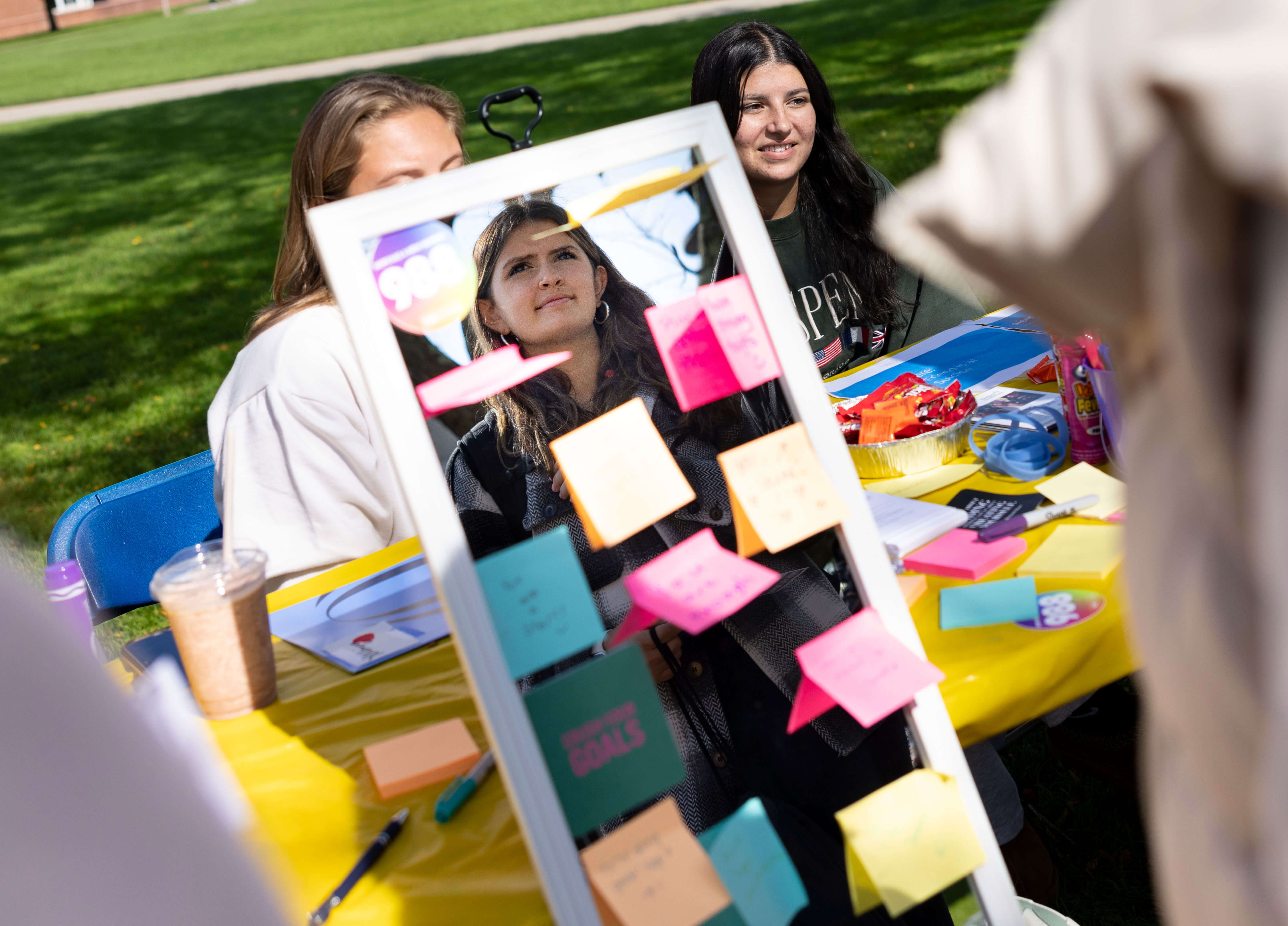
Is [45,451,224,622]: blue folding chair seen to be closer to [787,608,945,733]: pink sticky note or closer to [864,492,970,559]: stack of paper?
[864,492,970,559]: stack of paper

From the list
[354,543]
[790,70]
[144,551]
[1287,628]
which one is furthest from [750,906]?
[790,70]

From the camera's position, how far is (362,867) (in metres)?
0.96

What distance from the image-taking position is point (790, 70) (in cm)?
243

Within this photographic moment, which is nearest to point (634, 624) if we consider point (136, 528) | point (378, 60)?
point (136, 528)

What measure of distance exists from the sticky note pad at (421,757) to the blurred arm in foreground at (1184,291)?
84 centimetres

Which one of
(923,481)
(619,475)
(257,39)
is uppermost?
(257,39)

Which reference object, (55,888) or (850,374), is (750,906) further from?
(850,374)

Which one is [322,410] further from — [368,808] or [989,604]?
[989,604]

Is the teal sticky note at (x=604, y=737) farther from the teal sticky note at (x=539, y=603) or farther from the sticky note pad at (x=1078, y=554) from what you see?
the sticky note pad at (x=1078, y=554)

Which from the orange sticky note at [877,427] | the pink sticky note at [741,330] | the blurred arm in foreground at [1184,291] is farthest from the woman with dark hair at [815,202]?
the blurred arm in foreground at [1184,291]

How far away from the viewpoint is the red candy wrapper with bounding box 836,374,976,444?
63.0 inches

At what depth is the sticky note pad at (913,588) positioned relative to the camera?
3.94ft

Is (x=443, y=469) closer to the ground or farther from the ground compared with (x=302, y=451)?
closer to the ground

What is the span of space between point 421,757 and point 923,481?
0.87 m
